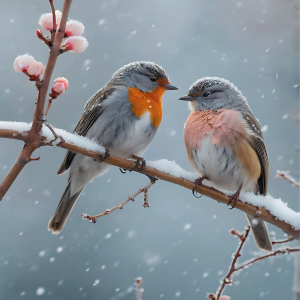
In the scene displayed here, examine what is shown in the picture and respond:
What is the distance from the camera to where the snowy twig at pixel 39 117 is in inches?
24.0

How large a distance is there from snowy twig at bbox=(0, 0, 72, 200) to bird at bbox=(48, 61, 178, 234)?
53 cm

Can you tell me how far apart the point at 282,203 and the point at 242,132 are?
326mm

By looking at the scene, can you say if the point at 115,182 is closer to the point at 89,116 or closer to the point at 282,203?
the point at 89,116

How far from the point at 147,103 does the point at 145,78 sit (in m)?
0.14

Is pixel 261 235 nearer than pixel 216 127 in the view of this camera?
No

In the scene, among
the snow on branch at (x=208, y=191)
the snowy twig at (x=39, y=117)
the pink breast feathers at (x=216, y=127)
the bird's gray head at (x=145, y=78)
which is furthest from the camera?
the bird's gray head at (x=145, y=78)

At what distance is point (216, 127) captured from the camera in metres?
1.17

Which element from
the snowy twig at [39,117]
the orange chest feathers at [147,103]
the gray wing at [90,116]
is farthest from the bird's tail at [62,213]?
the snowy twig at [39,117]

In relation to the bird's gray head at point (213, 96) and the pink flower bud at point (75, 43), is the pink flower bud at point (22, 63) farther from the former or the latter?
the bird's gray head at point (213, 96)

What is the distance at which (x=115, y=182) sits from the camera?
3943 millimetres

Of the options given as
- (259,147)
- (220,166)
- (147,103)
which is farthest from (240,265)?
(147,103)

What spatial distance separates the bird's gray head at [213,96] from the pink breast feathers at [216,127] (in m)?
0.06

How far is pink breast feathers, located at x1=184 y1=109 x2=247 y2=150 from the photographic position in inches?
45.9

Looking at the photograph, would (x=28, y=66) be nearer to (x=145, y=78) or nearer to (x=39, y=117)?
(x=39, y=117)
